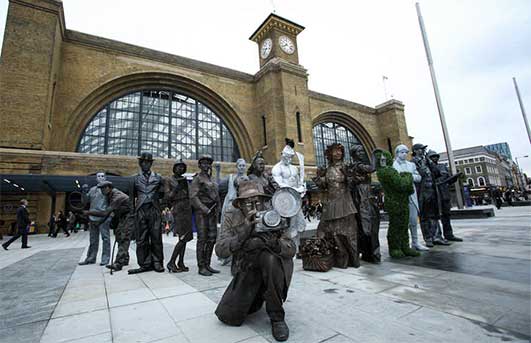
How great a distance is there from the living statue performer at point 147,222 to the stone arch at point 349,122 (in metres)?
26.7

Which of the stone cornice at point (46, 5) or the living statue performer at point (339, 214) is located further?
the stone cornice at point (46, 5)

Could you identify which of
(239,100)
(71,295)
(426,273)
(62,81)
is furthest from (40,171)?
(426,273)

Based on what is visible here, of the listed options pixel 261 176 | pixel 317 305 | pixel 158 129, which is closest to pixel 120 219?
pixel 261 176

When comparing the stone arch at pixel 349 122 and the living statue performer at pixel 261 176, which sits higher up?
the stone arch at pixel 349 122

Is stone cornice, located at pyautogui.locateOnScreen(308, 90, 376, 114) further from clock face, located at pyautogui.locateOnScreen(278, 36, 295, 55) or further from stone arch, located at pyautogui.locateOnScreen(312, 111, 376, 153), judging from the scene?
clock face, located at pyautogui.locateOnScreen(278, 36, 295, 55)

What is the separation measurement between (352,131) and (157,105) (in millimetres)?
25318

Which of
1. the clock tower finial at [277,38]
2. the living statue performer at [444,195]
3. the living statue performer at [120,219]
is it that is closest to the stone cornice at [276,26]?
the clock tower finial at [277,38]

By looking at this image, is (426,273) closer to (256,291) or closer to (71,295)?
(256,291)

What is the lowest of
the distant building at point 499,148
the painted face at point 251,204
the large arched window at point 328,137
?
the painted face at point 251,204

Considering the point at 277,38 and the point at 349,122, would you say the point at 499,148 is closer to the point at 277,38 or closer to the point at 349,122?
the point at 349,122

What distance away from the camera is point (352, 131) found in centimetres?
3431

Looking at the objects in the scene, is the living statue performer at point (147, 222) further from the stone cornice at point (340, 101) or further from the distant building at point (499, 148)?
the distant building at point (499, 148)

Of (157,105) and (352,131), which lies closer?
(157,105)

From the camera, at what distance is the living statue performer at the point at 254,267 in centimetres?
201
